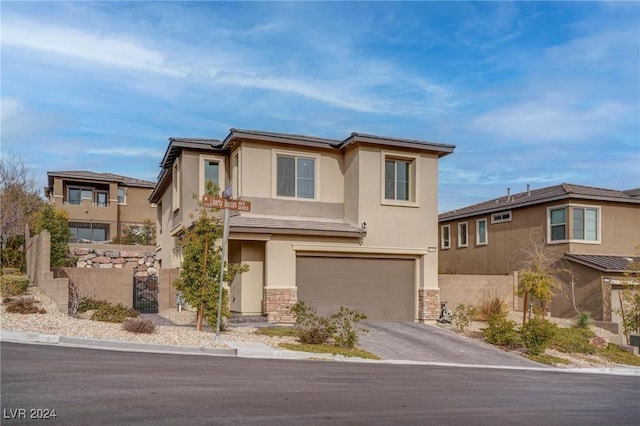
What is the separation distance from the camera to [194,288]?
16844 mm

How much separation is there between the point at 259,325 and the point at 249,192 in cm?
481

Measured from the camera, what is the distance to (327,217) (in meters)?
23.0

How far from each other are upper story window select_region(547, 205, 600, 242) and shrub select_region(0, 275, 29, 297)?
2187 cm

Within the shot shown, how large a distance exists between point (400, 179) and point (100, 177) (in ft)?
96.7

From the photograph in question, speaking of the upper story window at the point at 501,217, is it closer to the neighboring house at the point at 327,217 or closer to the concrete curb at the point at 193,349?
the neighboring house at the point at 327,217

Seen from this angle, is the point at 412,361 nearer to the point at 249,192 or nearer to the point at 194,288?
the point at 194,288

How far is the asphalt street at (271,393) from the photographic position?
7.86 meters

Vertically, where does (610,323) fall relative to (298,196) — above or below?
below

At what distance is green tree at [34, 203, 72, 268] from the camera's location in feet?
91.6

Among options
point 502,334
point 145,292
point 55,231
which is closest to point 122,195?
point 55,231

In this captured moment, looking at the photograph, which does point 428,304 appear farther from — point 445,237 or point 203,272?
point 445,237

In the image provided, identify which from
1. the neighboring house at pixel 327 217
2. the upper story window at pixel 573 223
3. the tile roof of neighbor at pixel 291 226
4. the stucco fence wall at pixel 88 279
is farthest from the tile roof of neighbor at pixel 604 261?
the stucco fence wall at pixel 88 279

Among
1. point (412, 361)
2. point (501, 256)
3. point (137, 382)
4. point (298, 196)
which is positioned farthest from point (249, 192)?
point (501, 256)

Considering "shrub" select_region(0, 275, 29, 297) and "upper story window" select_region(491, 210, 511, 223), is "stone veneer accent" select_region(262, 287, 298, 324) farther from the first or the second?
"upper story window" select_region(491, 210, 511, 223)
